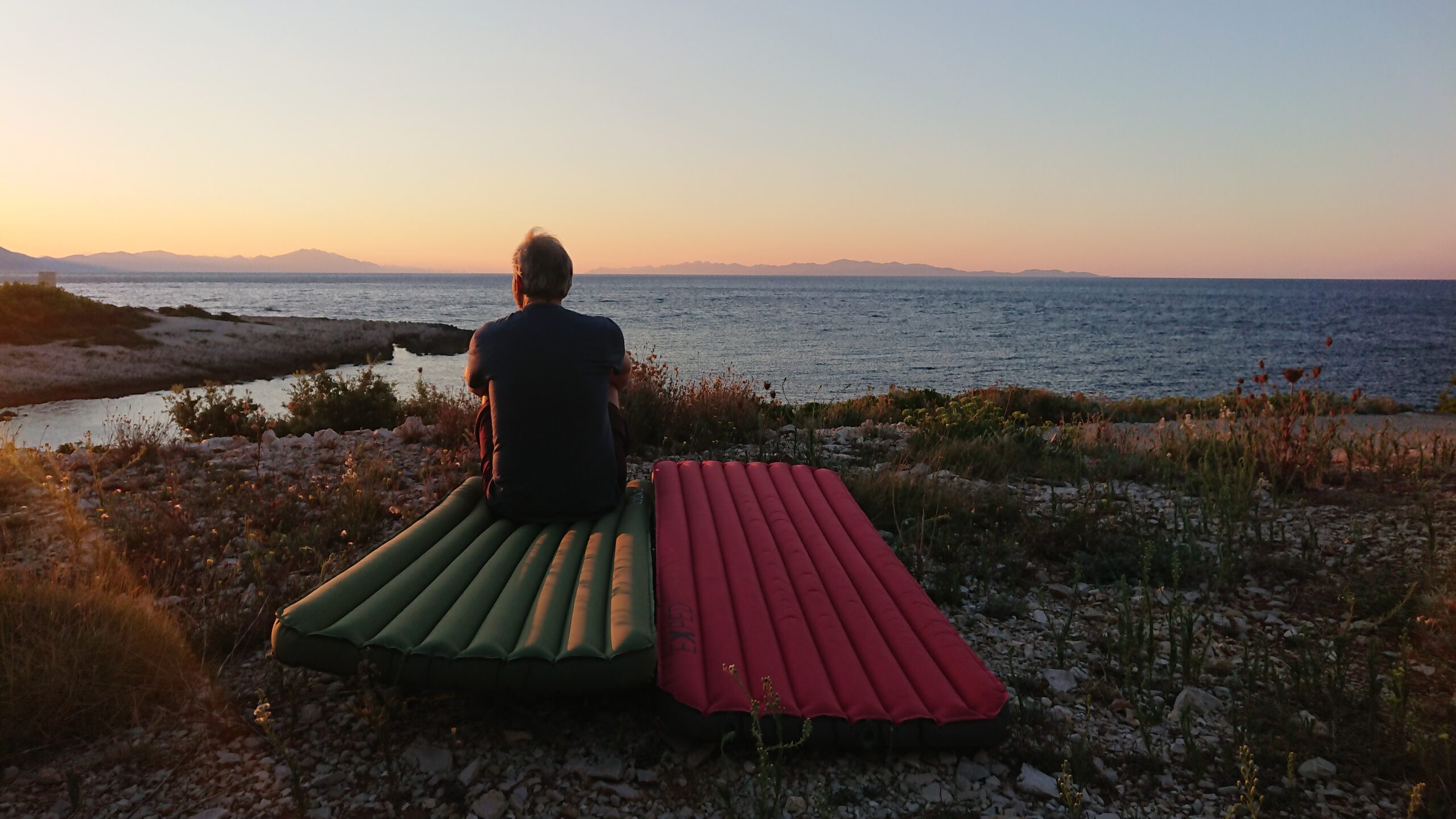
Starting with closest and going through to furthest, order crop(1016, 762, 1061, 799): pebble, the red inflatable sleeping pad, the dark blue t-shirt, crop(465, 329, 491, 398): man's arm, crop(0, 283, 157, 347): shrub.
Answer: crop(1016, 762, 1061, 799): pebble, the red inflatable sleeping pad, the dark blue t-shirt, crop(465, 329, 491, 398): man's arm, crop(0, 283, 157, 347): shrub

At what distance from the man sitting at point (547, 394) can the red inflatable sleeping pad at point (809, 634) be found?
21.2 inches

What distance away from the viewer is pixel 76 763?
2.88 m

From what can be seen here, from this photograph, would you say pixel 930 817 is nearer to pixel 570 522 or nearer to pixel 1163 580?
pixel 570 522

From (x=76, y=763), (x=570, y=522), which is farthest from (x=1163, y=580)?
(x=76, y=763)

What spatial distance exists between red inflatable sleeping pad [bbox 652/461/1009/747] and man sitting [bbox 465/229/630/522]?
54 centimetres

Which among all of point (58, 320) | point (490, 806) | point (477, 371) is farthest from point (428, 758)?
point (58, 320)

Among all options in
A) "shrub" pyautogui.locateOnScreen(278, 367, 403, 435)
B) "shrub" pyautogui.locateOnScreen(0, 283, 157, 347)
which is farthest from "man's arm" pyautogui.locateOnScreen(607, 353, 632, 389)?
"shrub" pyautogui.locateOnScreen(0, 283, 157, 347)

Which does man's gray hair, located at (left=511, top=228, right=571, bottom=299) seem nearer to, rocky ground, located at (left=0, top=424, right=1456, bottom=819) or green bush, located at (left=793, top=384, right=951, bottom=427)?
rocky ground, located at (left=0, top=424, right=1456, bottom=819)

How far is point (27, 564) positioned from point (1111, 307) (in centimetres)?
9624

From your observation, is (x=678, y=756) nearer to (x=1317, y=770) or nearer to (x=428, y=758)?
(x=428, y=758)

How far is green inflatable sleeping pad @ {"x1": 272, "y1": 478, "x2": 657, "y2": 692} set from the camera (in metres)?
2.86

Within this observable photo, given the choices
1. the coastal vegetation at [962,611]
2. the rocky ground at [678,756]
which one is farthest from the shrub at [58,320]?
the rocky ground at [678,756]

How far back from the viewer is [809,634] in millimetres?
3406

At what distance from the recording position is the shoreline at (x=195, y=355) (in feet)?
62.4
